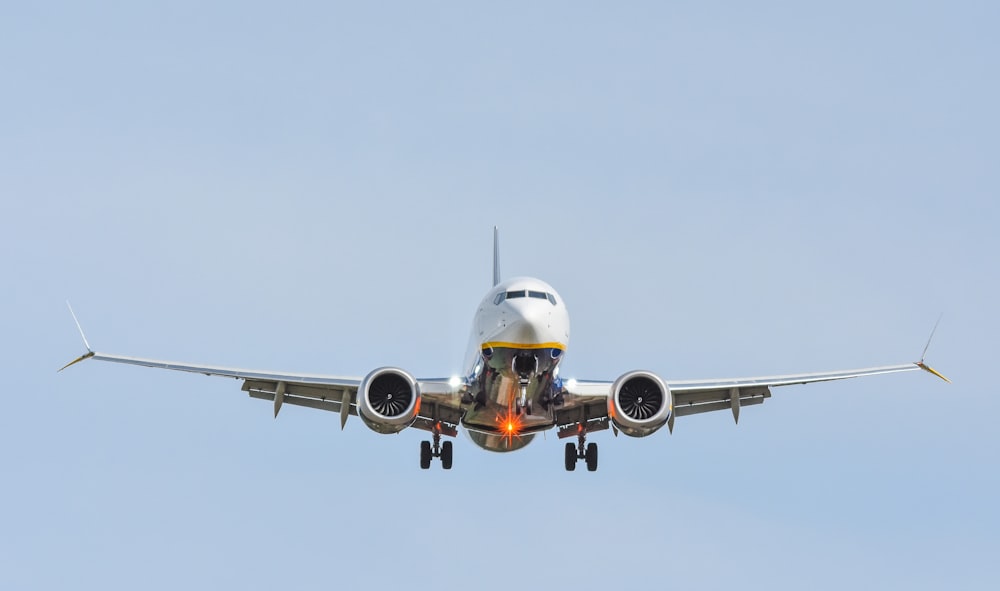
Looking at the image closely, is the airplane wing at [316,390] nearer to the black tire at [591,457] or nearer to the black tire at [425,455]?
the black tire at [425,455]

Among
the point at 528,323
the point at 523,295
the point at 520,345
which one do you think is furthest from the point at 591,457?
the point at 528,323

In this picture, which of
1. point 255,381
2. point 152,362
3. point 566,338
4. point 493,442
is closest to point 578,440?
point 493,442

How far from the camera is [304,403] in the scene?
45438 mm

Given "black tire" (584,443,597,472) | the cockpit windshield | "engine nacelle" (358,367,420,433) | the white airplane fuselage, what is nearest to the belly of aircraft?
the white airplane fuselage

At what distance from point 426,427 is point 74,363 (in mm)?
10511

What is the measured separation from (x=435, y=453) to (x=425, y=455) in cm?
31

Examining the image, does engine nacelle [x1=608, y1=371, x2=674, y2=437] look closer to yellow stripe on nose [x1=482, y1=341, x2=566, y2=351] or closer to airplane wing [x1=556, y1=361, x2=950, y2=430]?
airplane wing [x1=556, y1=361, x2=950, y2=430]

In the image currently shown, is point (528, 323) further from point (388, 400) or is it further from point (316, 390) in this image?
point (316, 390)

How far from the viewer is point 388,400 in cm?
4122

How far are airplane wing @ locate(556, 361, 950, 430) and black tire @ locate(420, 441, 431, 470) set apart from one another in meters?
4.21

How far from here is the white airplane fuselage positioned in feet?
128

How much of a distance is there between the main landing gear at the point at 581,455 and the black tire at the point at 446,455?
11.7 ft

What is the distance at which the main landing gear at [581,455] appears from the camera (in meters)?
45.8

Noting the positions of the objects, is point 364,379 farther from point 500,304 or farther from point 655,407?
point 655,407
